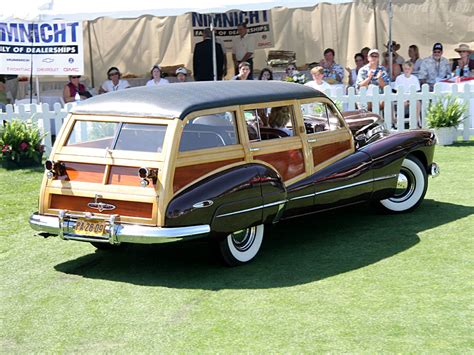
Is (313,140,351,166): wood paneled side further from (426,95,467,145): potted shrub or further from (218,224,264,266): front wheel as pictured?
(426,95,467,145): potted shrub

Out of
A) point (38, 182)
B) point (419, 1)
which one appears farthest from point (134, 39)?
point (38, 182)

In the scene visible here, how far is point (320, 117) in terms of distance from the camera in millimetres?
7793

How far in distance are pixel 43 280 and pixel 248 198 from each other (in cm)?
182

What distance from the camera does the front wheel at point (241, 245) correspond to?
659 cm

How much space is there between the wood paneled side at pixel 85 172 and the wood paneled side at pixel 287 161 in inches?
52.8

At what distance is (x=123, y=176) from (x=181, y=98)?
2.63 ft

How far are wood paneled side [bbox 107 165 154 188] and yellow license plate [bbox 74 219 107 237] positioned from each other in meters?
0.34

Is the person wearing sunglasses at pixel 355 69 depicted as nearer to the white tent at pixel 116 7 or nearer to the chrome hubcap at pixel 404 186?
the white tent at pixel 116 7

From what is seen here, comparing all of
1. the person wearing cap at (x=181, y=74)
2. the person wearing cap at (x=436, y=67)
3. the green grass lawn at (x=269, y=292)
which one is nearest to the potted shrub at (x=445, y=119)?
the person wearing cap at (x=436, y=67)

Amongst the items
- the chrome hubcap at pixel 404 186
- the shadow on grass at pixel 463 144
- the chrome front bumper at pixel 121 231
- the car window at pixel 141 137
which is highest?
the car window at pixel 141 137

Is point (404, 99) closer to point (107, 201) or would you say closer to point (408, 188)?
point (408, 188)

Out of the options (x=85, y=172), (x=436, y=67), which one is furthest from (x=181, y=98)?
(x=436, y=67)

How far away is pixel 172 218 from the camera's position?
612 centimetres

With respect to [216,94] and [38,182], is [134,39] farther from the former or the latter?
[216,94]
